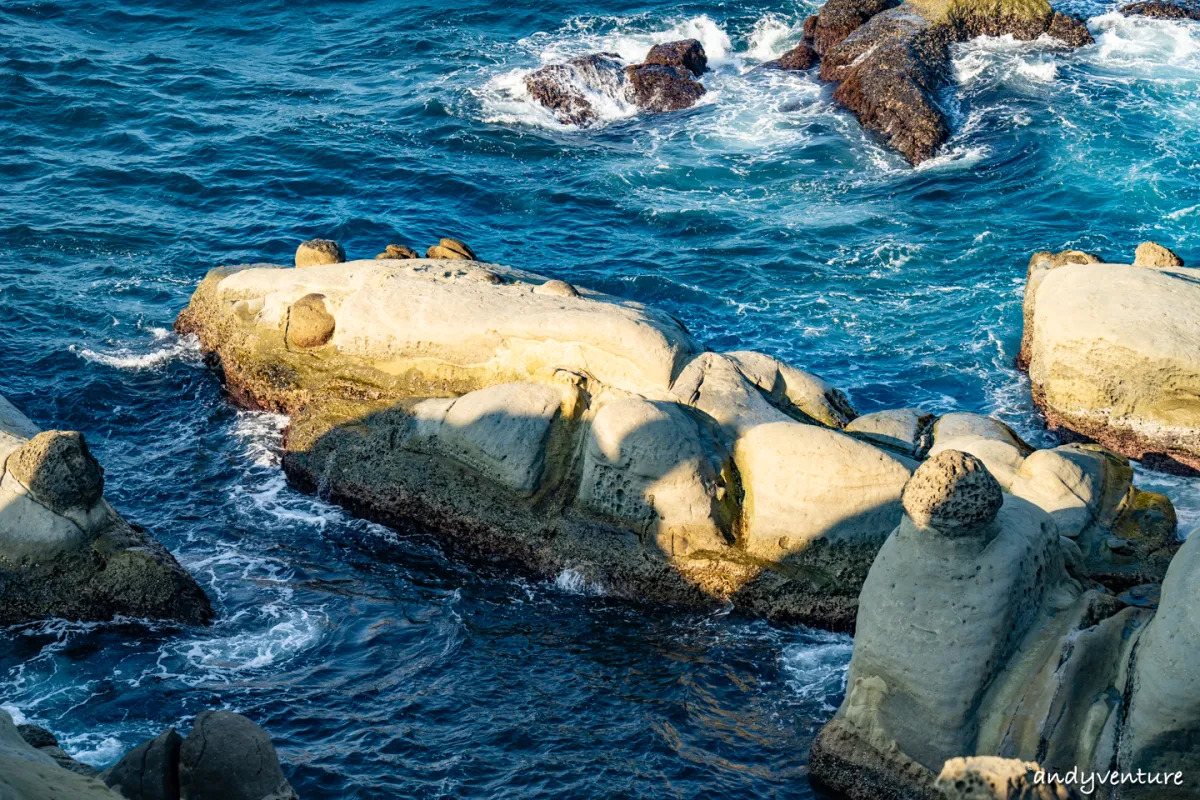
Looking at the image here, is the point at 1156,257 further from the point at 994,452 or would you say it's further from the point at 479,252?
the point at 479,252

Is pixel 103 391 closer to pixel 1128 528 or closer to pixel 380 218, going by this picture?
pixel 380 218

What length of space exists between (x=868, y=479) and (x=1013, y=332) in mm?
8958

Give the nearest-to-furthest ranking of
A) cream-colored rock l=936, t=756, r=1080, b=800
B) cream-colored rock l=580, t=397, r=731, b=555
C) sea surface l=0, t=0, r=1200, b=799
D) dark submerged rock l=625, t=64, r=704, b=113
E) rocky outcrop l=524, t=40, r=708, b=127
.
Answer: cream-colored rock l=936, t=756, r=1080, b=800
sea surface l=0, t=0, r=1200, b=799
cream-colored rock l=580, t=397, r=731, b=555
rocky outcrop l=524, t=40, r=708, b=127
dark submerged rock l=625, t=64, r=704, b=113

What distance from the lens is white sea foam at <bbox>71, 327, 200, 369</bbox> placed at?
872 inches

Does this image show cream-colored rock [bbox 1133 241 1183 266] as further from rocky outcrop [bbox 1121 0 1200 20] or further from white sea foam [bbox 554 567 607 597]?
rocky outcrop [bbox 1121 0 1200 20]

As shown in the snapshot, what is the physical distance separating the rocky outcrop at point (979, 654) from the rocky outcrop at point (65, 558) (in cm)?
835

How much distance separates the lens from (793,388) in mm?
18250

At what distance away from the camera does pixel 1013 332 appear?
923 inches

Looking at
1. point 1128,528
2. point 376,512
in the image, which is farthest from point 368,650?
point 1128,528

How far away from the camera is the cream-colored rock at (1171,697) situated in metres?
10.7

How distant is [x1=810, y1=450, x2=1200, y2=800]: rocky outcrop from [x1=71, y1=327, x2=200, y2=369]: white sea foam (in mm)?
13882

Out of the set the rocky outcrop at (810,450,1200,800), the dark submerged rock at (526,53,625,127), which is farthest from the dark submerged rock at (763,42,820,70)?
the rocky outcrop at (810,450,1200,800)

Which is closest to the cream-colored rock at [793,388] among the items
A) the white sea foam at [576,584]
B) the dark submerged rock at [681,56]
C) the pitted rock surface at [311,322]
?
the white sea foam at [576,584]

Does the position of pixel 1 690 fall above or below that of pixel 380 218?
below
